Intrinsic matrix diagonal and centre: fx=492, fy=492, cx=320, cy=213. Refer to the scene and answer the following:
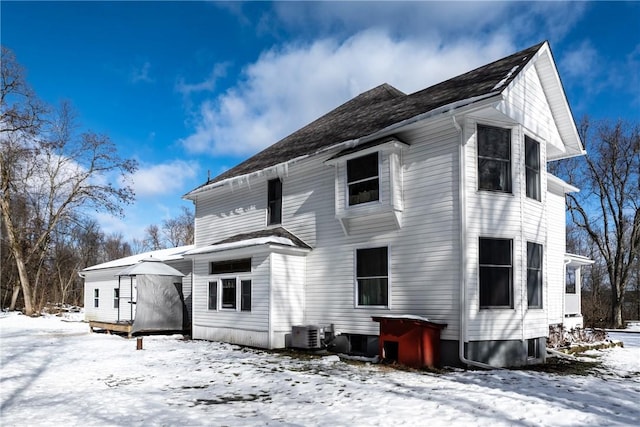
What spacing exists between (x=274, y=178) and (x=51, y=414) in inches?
398

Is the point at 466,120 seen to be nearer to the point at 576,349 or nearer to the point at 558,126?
the point at 558,126

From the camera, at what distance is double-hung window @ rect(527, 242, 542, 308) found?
11508mm

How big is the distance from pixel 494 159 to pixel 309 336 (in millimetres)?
6400

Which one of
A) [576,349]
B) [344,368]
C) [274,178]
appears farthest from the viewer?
[274,178]

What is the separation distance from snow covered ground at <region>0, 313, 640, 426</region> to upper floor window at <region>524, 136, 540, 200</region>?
13.9ft

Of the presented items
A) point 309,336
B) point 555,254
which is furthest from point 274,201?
point 555,254

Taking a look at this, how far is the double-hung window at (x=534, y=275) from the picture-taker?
11508mm

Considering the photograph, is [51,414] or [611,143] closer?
[51,414]

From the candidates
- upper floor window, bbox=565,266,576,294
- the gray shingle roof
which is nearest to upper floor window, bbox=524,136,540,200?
the gray shingle roof


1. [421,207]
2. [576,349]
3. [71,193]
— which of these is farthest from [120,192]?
[576,349]

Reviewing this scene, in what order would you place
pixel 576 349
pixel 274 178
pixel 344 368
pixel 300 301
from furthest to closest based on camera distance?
pixel 274 178 → pixel 300 301 → pixel 576 349 → pixel 344 368

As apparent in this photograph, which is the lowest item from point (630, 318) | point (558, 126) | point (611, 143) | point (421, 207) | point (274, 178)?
point (630, 318)

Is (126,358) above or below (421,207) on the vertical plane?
below

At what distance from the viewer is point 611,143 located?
31.3 m
